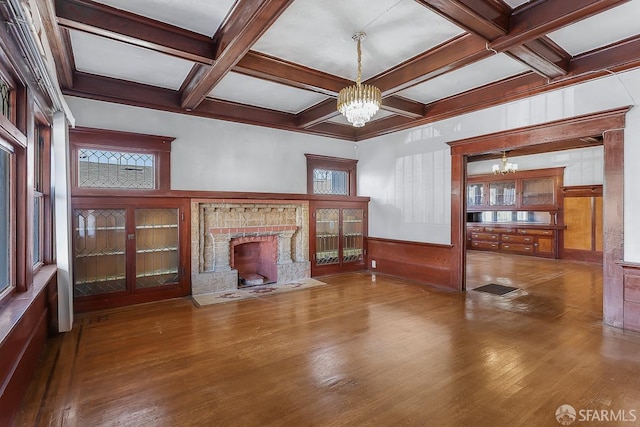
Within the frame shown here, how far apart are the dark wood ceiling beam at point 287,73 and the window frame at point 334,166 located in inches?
83.0

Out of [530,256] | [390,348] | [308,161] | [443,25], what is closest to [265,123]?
[308,161]

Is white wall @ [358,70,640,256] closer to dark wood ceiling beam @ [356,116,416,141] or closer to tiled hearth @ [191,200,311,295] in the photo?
dark wood ceiling beam @ [356,116,416,141]

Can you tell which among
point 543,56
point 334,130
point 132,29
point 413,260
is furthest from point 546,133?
point 132,29

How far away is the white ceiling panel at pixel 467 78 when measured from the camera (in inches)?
152

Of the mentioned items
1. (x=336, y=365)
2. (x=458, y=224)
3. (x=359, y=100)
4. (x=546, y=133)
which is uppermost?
(x=359, y=100)

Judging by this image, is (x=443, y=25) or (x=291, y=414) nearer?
(x=291, y=414)

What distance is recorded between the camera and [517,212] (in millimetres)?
9195

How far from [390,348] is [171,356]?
203 centimetres

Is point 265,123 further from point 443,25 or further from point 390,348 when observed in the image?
point 390,348

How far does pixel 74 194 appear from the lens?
4.03 metres

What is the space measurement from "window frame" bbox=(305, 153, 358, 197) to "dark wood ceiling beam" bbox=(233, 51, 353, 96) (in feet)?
6.91

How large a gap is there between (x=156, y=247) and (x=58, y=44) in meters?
2.69

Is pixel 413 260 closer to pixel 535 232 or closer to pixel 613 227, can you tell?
pixel 613 227

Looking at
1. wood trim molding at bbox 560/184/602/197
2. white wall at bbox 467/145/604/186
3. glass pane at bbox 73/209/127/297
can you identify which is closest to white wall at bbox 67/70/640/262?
glass pane at bbox 73/209/127/297
